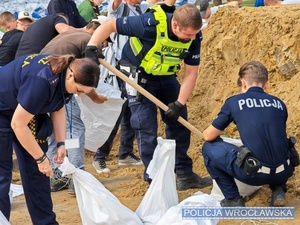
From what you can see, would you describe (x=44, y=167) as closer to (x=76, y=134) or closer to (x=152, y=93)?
(x=152, y=93)

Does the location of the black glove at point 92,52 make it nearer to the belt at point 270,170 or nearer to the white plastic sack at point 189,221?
the white plastic sack at point 189,221

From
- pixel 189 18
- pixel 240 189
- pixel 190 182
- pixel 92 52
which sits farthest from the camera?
pixel 190 182

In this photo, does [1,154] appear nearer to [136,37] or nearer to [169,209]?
[169,209]

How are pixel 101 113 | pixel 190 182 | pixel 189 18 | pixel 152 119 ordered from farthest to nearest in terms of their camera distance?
pixel 101 113 < pixel 190 182 < pixel 152 119 < pixel 189 18

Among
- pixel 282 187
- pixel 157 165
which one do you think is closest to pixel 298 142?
pixel 282 187

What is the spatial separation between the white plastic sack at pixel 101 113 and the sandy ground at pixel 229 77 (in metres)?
0.50

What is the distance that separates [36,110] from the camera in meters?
4.18

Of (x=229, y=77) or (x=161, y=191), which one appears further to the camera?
(x=229, y=77)

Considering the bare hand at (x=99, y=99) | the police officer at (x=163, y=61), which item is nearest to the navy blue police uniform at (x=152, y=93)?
the police officer at (x=163, y=61)

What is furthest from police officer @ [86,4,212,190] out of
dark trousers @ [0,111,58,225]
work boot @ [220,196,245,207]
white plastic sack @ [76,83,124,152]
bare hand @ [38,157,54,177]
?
bare hand @ [38,157,54,177]

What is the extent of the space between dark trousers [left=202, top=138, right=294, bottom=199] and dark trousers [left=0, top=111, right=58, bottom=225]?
1.48 m

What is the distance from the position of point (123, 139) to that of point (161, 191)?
2370 mm

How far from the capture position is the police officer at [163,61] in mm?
5371

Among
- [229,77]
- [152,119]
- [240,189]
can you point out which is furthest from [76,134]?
[229,77]
